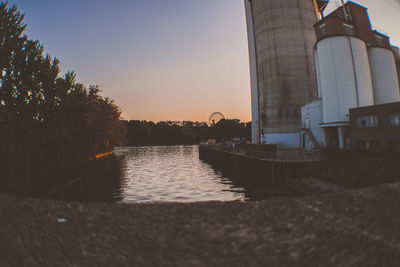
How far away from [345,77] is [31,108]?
45.6 m

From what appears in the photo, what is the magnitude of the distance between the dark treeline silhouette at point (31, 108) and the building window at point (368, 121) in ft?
122

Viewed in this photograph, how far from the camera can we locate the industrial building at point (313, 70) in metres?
36.3

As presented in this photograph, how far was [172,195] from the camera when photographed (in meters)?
23.5

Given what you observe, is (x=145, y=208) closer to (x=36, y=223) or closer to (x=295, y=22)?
(x=36, y=223)

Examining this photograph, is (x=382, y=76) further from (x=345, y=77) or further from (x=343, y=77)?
(x=343, y=77)

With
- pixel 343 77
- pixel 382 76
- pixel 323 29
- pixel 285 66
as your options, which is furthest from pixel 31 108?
pixel 382 76

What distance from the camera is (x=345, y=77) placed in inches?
1414

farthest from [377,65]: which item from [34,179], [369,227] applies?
[34,179]

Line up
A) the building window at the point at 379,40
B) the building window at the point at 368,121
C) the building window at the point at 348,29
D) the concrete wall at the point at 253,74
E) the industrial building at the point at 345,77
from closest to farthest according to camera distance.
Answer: the building window at the point at 368,121
the industrial building at the point at 345,77
the building window at the point at 348,29
the building window at the point at 379,40
the concrete wall at the point at 253,74

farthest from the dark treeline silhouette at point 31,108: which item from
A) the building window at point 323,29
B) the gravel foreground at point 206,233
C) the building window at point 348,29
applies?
the building window at point 348,29

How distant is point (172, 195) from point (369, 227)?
19.5 meters

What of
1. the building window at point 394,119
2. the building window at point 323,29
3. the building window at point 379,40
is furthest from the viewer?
the building window at point 379,40

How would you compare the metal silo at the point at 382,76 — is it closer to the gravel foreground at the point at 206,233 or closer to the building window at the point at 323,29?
the building window at the point at 323,29

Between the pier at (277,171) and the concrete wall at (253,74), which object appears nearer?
the pier at (277,171)
